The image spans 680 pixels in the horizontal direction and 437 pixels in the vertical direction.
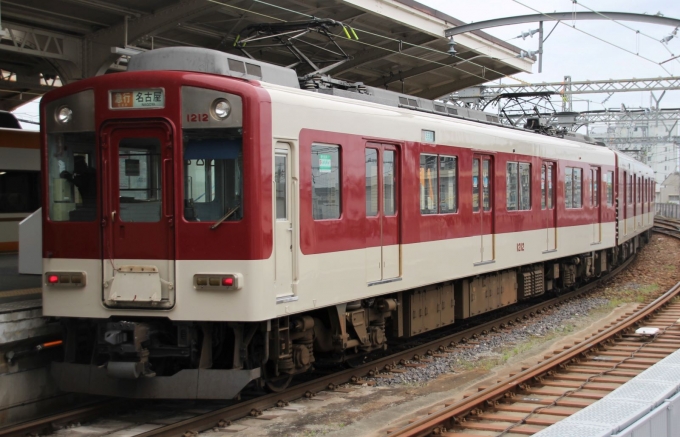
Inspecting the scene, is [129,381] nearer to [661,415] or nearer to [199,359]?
[199,359]

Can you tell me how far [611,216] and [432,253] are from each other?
10477mm

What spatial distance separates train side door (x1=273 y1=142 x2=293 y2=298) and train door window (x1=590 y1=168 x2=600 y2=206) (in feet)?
38.4

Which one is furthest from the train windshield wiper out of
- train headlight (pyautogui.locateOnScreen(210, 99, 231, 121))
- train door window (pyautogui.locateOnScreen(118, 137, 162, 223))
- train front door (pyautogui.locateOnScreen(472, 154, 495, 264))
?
train front door (pyautogui.locateOnScreen(472, 154, 495, 264))

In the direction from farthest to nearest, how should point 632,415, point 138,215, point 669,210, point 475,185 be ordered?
point 669,210 → point 475,185 → point 138,215 → point 632,415

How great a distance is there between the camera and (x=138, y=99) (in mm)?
7418

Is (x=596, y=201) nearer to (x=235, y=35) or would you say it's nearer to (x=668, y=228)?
(x=235, y=35)

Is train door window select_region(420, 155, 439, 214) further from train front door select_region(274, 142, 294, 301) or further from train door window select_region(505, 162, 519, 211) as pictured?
train front door select_region(274, 142, 294, 301)

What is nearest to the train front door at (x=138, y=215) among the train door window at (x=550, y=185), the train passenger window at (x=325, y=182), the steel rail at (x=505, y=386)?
the train passenger window at (x=325, y=182)

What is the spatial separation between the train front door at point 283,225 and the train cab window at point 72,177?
1.78m

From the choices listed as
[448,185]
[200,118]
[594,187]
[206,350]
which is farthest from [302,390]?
[594,187]

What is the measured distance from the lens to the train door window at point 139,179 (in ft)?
24.2

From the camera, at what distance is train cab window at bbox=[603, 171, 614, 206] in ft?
62.2

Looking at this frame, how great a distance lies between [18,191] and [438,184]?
10375mm

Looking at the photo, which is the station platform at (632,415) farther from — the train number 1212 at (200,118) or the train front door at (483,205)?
the train front door at (483,205)
